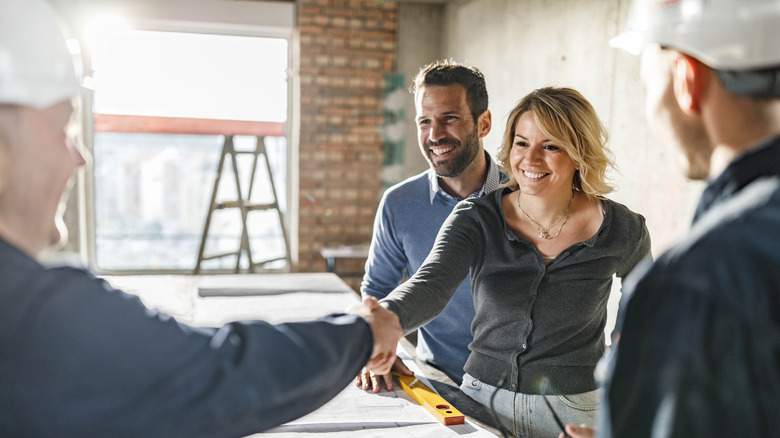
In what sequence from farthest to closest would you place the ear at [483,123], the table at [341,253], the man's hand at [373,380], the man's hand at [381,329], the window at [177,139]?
the window at [177,139] < the table at [341,253] < the ear at [483,123] < the man's hand at [373,380] < the man's hand at [381,329]

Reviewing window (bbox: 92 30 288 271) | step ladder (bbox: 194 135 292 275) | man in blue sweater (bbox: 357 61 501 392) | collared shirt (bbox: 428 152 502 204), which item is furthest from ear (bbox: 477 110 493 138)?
window (bbox: 92 30 288 271)

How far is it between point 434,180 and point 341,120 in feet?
12.8

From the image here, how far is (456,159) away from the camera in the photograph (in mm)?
2326

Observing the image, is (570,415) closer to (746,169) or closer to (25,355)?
(746,169)

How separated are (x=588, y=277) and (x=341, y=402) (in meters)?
0.78

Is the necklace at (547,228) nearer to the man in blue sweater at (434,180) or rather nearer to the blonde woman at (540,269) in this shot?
the blonde woman at (540,269)

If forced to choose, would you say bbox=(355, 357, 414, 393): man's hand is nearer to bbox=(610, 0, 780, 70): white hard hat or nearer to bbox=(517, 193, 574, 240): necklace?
bbox=(517, 193, 574, 240): necklace

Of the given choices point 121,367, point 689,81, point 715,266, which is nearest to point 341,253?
point 121,367

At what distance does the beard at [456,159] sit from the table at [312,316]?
688 millimetres

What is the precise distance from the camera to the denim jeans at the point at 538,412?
5.35ft

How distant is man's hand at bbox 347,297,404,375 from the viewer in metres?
1.33


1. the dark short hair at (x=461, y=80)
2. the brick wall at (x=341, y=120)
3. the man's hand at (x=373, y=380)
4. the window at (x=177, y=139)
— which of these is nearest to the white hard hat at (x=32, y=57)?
the man's hand at (x=373, y=380)

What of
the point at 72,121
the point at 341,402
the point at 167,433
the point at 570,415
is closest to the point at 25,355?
the point at 167,433

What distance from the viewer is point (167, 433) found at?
87cm
